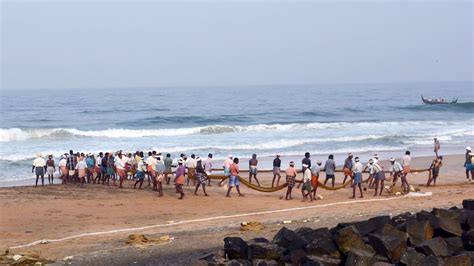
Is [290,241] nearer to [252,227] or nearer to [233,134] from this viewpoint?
[252,227]

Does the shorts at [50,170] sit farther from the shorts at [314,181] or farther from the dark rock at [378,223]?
the dark rock at [378,223]

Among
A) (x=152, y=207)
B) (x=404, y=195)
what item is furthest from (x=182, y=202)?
(x=404, y=195)

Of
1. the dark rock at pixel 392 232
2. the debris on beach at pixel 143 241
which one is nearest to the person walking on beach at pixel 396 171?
the debris on beach at pixel 143 241

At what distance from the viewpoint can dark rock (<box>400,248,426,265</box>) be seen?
401 inches

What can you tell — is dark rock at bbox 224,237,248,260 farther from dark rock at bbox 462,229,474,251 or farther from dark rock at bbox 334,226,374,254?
dark rock at bbox 462,229,474,251

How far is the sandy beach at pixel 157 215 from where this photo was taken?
43.2 ft

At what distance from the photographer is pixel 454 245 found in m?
11.1

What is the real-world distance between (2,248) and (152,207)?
236 inches

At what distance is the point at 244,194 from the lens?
22.0 metres

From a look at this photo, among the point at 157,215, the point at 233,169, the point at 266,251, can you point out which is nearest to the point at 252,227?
the point at 266,251

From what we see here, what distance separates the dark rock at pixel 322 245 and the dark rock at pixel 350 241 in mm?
131

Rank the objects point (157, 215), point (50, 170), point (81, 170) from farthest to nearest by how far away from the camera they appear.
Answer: point (50, 170) < point (81, 170) < point (157, 215)

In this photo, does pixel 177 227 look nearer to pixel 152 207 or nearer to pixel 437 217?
pixel 152 207

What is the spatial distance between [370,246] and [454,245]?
60.7 inches
